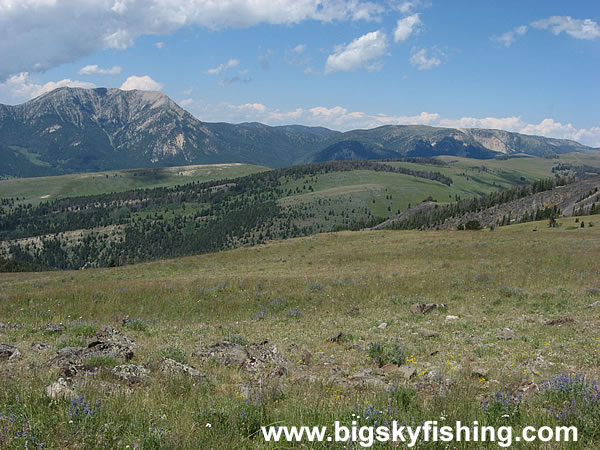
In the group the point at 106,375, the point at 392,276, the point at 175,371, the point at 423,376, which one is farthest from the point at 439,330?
the point at 392,276

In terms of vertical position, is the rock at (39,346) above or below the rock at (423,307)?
above

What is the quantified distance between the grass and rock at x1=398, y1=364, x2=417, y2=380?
0.26m

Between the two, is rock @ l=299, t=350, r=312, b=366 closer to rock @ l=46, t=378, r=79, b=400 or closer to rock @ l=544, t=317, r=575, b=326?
rock @ l=46, t=378, r=79, b=400

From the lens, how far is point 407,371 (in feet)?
24.5

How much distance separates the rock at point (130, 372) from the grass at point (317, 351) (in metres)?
0.15

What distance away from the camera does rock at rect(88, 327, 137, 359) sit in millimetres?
8438

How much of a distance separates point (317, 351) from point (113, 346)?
17.9 feet

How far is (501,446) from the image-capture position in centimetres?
402

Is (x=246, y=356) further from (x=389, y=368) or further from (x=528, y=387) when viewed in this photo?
(x=528, y=387)

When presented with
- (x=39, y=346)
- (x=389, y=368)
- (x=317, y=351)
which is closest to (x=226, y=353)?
(x=317, y=351)

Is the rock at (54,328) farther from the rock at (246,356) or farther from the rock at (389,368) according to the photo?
the rock at (389,368)

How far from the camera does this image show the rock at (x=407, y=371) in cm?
723

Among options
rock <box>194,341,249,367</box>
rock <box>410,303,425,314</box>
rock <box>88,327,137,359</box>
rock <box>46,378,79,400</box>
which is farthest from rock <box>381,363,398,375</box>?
rock <box>410,303,425,314</box>

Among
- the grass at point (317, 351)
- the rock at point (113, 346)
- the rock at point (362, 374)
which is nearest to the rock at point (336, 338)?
the grass at point (317, 351)
